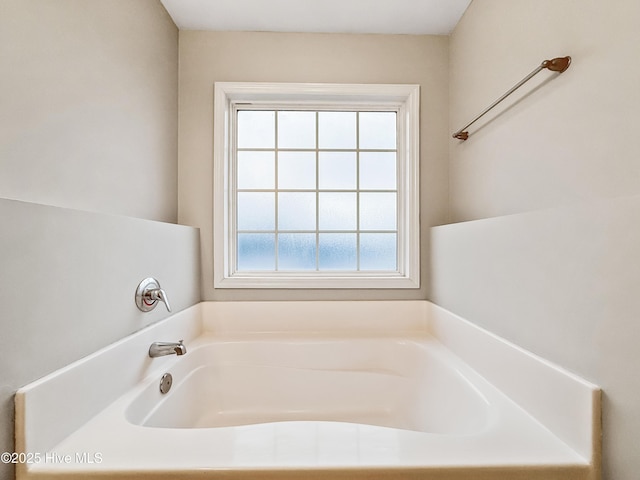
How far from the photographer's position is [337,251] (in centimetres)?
228

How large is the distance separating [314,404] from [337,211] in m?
1.11

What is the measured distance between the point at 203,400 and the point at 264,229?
1.01 m

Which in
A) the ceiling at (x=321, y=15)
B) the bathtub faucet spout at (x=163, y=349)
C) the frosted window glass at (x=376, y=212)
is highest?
the ceiling at (x=321, y=15)

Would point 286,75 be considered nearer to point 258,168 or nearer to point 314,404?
point 258,168

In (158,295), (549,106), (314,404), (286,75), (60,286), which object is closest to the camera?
(60,286)

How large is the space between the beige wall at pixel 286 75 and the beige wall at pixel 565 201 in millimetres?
439

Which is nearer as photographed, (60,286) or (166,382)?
(60,286)

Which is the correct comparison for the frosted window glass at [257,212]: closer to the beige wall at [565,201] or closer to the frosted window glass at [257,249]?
the frosted window glass at [257,249]

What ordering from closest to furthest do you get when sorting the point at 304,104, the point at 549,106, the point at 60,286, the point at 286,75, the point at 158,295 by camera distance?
1. the point at 60,286
2. the point at 549,106
3. the point at 158,295
4. the point at 286,75
5. the point at 304,104

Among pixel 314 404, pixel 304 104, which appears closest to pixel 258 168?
pixel 304 104

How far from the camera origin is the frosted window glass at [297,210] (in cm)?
228

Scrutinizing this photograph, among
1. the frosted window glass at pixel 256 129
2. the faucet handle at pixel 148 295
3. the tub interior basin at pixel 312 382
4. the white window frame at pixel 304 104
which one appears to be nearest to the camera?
the faucet handle at pixel 148 295

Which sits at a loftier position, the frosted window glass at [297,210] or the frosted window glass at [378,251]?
the frosted window glass at [297,210]

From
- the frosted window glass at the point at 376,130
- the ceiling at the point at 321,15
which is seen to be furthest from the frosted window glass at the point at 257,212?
the ceiling at the point at 321,15
